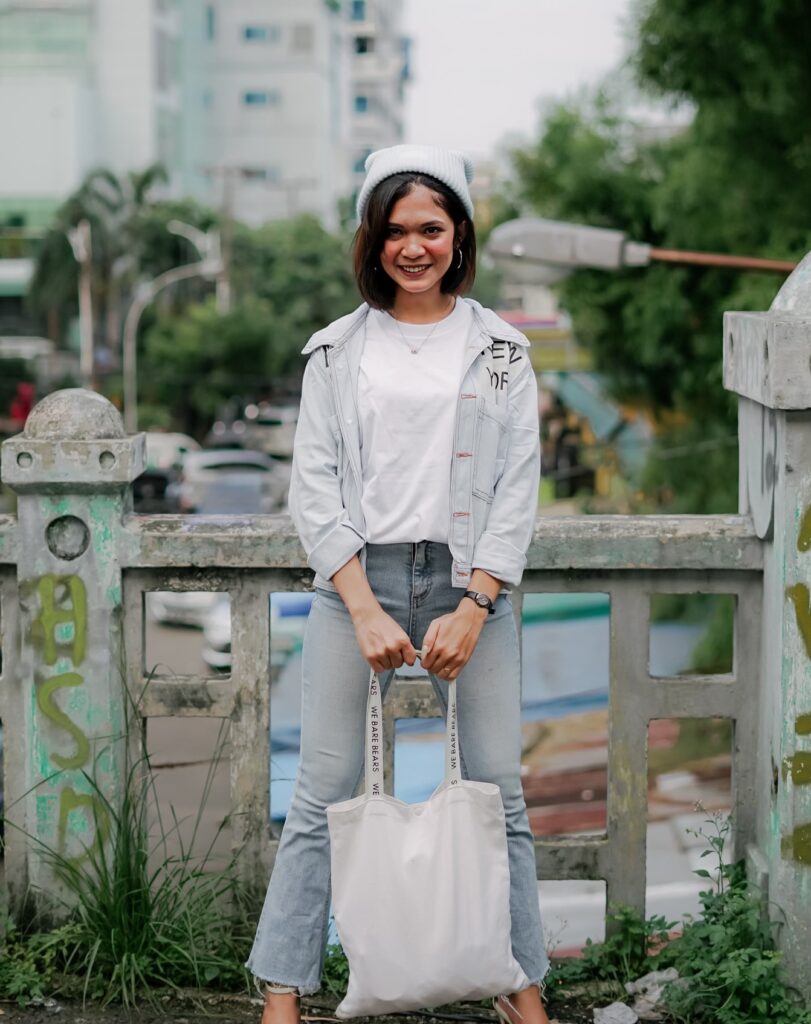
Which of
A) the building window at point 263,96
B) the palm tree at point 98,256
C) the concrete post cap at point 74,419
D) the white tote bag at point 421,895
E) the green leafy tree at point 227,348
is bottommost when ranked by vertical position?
the white tote bag at point 421,895

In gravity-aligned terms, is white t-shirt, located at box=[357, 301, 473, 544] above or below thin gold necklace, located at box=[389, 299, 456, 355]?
below

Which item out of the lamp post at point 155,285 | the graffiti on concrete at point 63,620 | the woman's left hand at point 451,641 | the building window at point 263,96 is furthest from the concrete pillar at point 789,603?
the building window at point 263,96

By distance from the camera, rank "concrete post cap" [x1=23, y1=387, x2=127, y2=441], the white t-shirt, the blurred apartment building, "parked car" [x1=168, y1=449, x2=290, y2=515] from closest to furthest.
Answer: the white t-shirt → "concrete post cap" [x1=23, y1=387, x2=127, y2=441] → "parked car" [x1=168, y1=449, x2=290, y2=515] → the blurred apartment building

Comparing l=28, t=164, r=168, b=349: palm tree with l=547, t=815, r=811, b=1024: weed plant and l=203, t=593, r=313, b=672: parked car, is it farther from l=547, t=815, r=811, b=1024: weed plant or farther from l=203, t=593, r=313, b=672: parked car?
l=547, t=815, r=811, b=1024: weed plant

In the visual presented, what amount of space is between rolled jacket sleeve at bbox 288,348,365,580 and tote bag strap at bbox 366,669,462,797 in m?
0.24

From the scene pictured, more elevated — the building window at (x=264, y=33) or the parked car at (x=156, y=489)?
the building window at (x=264, y=33)

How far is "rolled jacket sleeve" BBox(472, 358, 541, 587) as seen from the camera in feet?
9.92

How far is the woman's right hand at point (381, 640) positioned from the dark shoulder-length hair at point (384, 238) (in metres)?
0.64

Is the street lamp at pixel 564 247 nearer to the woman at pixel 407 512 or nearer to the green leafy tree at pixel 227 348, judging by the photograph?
the woman at pixel 407 512

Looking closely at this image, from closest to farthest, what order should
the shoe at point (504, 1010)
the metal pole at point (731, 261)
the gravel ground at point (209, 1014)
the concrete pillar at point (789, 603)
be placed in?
1. the shoe at point (504, 1010)
2. the concrete pillar at point (789, 603)
3. the gravel ground at point (209, 1014)
4. the metal pole at point (731, 261)

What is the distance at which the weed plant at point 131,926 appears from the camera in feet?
12.0

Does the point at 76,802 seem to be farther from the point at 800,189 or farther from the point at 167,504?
the point at 167,504

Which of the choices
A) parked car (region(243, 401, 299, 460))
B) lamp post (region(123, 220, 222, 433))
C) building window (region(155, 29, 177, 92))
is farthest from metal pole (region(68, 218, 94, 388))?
building window (region(155, 29, 177, 92))

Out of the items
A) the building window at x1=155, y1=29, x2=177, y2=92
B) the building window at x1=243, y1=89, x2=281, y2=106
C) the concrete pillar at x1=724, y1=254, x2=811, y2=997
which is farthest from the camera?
the building window at x1=243, y1=89, x2=281, y2=106
